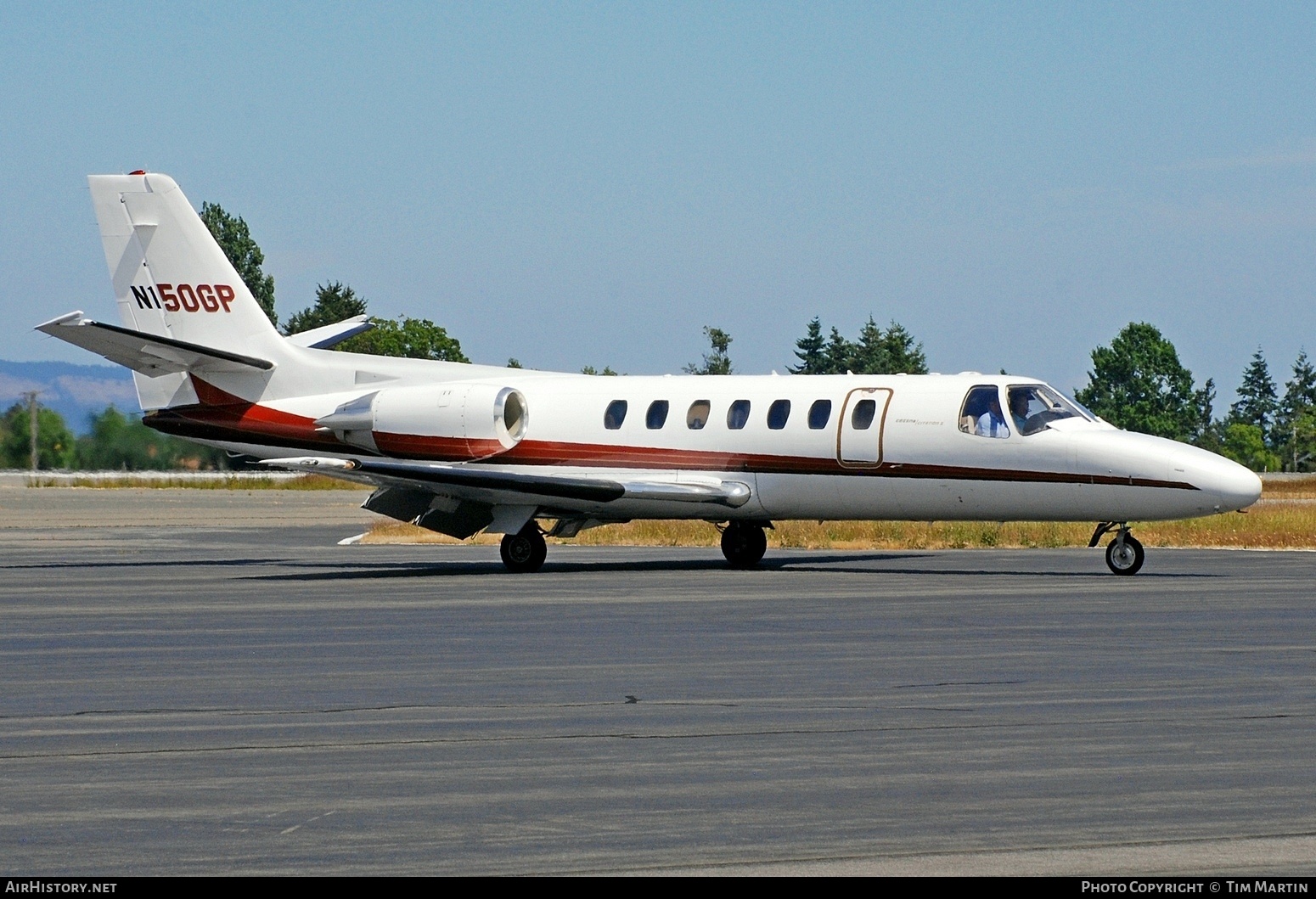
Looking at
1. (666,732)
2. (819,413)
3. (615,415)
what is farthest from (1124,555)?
(666,732)

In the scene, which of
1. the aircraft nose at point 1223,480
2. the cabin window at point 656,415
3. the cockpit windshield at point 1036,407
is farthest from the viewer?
the cabin window at point 656,415

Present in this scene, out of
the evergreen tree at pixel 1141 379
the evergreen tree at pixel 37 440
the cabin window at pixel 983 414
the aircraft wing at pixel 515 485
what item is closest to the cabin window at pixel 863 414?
the cabin window at pixel 983 414

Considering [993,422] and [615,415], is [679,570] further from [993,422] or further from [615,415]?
[993,422]

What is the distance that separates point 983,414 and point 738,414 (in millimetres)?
3730

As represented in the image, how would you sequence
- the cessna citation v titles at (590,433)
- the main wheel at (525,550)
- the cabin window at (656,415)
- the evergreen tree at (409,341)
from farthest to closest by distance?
Answer: 1. the evergreen tree at (409,341)
2. the cabin window at (656,415)
3. the main wheel at (525,550)
4. the cessna citation v titles at (590,433)

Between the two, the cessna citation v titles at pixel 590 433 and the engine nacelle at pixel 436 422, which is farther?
the engine nacelle at pixel 436 422

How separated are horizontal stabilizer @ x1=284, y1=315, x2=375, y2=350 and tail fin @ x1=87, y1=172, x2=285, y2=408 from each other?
1.01 meters

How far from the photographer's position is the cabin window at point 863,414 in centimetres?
2497

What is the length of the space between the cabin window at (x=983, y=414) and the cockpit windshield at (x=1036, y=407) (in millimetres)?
168

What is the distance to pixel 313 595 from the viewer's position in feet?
69.3

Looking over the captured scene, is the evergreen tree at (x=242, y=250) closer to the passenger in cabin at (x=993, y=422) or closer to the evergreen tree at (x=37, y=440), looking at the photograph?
the evergreen tree at (x=37, y=440)

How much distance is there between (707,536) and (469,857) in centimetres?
2935

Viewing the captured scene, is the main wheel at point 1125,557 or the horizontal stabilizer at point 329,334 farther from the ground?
the horizontal stabilizer at point 329,334

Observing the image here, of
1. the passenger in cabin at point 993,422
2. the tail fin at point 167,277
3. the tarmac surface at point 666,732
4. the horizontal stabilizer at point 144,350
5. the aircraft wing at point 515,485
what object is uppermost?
the tail fin at point 167,277
